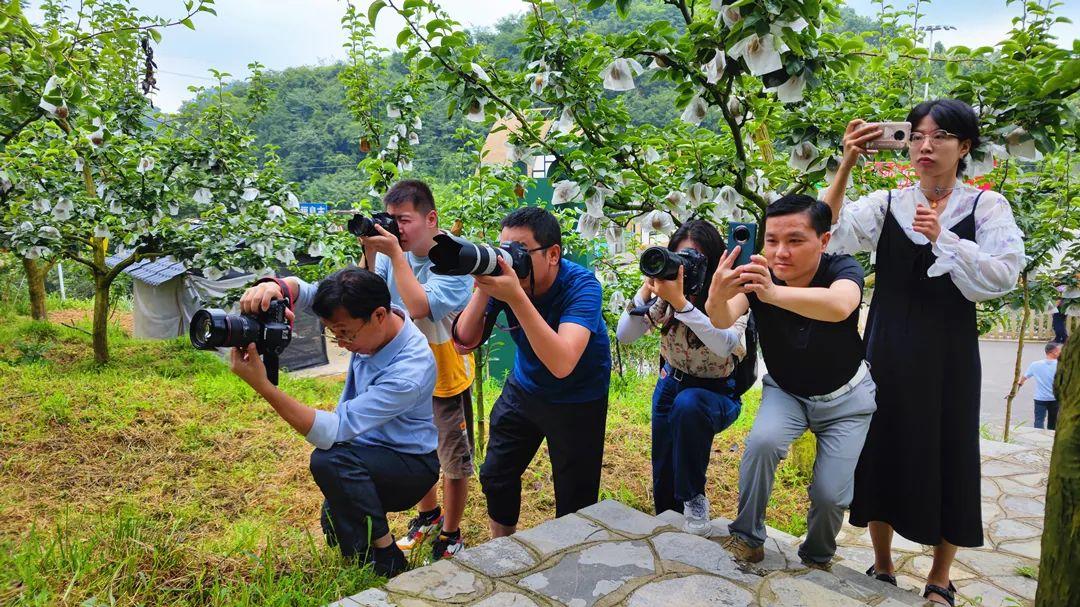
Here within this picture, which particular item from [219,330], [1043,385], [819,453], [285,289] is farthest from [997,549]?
[1043,385]

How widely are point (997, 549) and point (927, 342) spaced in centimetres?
178

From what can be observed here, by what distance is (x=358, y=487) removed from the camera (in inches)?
95.0

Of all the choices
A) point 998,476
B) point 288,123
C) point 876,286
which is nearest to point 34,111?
point 876,286

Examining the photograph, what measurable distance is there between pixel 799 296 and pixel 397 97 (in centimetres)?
319

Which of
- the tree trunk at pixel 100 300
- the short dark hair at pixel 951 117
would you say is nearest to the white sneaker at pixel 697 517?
the short dark hair at pixel 951 117

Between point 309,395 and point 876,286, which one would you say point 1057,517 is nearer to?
point 876,286

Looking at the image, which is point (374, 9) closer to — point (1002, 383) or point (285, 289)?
point (285, 289)

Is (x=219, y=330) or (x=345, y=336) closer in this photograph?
(x=219, y=330)

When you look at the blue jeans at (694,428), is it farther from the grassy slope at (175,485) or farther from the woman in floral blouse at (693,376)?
the grassy slope at (175,485)

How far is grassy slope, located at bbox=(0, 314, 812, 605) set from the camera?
7.69 ft

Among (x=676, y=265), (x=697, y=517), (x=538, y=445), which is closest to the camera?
(x=676, y=265)

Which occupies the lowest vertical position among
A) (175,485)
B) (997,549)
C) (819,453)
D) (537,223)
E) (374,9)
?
(997,549)

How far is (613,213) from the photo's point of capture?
3.36 metres

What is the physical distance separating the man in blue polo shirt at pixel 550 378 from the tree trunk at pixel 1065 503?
50.9 inches
